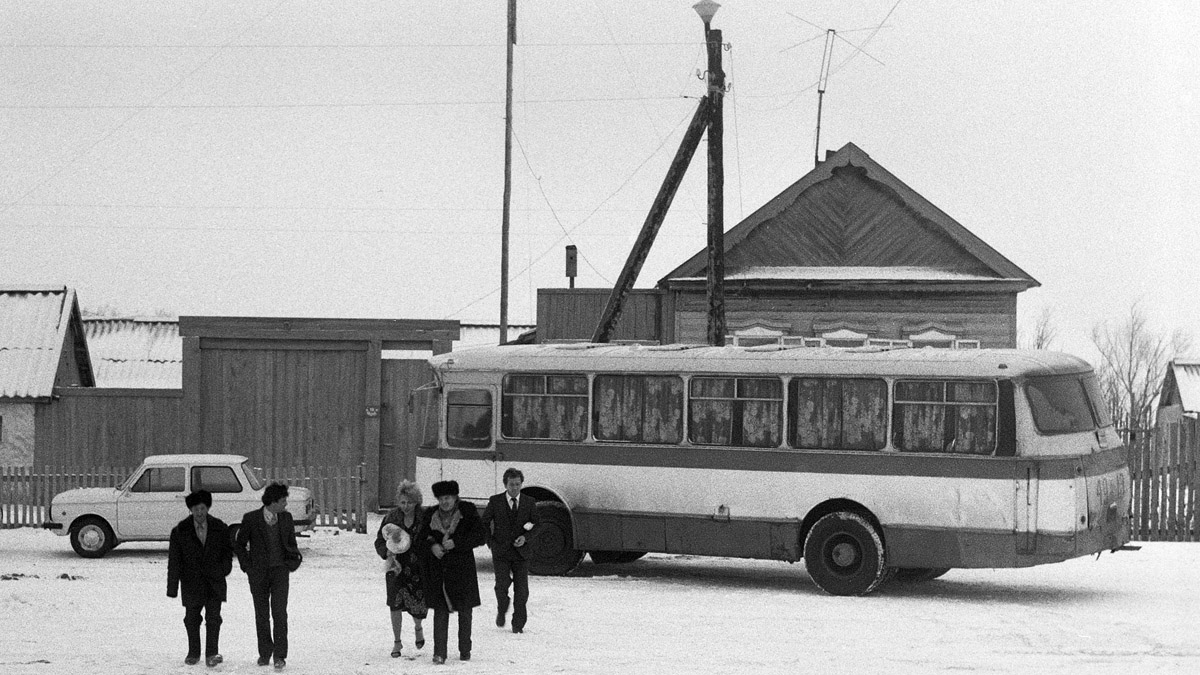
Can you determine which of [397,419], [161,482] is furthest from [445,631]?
[397,419]

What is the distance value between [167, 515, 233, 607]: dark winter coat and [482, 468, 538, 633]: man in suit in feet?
9.11

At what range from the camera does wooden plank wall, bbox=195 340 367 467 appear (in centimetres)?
3288

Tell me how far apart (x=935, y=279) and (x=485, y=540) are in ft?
72.2

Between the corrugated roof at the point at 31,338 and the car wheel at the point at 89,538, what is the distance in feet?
40.7

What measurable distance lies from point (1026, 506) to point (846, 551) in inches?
86.4

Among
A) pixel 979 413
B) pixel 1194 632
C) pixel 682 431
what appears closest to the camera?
pixel 1194 632

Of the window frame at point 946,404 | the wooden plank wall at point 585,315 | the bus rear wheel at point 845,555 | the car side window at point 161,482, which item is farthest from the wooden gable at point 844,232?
the bus rear wheel at point 845,555

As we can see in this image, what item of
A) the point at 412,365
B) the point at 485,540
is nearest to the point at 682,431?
the point at 485,540

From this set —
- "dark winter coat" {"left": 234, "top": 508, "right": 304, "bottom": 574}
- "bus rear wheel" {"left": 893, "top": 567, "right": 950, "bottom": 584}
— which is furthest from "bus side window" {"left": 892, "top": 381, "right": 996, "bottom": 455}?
"dark winter coat" {"left": 234, "top": 508, "right": 304, "bottom": 574}

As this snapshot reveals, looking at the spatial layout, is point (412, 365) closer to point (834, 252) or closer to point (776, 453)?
point (834, 252)

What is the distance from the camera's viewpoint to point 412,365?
32938mm

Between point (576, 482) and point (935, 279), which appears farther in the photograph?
point (935, 279)

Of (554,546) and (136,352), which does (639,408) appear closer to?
(554,546)

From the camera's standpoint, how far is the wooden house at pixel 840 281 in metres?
35.9
